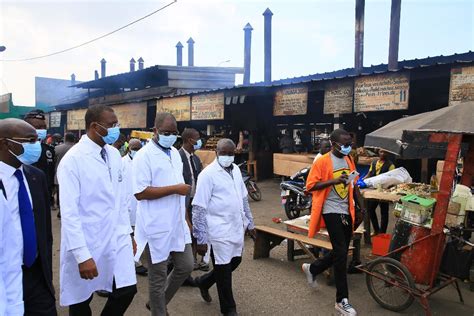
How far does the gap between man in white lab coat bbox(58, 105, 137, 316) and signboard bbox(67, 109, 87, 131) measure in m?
19.9

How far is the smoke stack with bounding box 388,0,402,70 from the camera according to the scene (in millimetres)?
15047

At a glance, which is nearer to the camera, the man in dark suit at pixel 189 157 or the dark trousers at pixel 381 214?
the man in dark suit at pixel 189 157

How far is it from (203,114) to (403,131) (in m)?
10.7

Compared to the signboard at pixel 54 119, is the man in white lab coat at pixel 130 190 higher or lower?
lower

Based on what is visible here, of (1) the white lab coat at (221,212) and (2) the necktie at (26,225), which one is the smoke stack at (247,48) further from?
(2) the necktie at (26,225)

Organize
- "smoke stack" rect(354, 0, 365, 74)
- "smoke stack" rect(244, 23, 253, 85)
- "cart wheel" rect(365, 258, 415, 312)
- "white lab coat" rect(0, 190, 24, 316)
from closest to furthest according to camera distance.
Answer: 1. "white lab coat" rect(0, 190, 24, 316)
2. "cart wheel" rect(365, 258, 415, 312)
3. "smoke stack" rect(354, 0, 365, 74)
4. "smoke stack" rect(244, 23, 253, 85)

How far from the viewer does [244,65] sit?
2406 centimetres

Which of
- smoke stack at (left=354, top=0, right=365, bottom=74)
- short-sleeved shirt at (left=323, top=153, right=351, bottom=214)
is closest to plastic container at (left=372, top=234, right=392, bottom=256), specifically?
short-sleeved shirt at (left=323, top=153, right=351, bottom=214)

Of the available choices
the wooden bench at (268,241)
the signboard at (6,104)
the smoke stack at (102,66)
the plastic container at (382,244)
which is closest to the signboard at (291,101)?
the wooden bench at (268,241)

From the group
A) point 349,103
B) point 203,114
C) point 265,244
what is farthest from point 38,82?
point 265,244

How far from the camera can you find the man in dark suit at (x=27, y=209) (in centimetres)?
239

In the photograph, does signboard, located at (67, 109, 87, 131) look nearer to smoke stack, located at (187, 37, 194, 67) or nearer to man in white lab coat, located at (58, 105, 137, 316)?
smoke stack, located at (187, 37, 194, 67)

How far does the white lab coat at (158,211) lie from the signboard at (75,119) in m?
19.3

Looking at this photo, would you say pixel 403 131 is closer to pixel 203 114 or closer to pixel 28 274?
pixel 28 274
